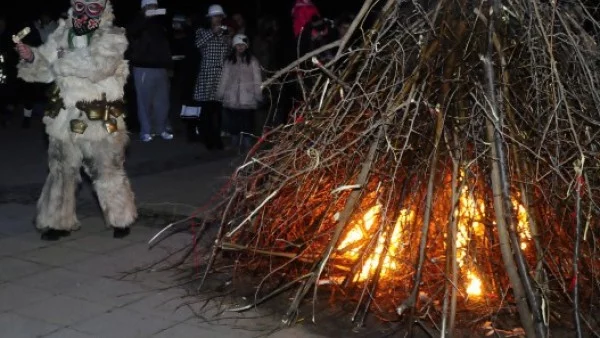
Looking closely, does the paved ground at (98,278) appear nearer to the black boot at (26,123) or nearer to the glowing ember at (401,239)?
the glowing ember at (401,239)

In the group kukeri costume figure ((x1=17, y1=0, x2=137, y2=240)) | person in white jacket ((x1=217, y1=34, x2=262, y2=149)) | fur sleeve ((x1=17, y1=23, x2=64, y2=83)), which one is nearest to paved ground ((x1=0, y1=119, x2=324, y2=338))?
kukeri costume figure ((x1=17, y1=0, x2=137, y2=240))

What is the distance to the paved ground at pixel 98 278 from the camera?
567 centimetres

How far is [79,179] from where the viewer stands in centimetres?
754

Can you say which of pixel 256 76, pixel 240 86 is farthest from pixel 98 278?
pixel 256 76

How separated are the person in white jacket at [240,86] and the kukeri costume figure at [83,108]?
13.8 ft

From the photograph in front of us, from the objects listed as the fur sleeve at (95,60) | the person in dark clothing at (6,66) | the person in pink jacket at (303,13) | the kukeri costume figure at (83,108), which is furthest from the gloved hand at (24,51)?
the person in dark clothing at (6,66)

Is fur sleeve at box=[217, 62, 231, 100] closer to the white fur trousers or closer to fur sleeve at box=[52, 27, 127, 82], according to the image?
the white fur trousers

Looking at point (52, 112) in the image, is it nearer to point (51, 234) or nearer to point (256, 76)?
point (51, 234)

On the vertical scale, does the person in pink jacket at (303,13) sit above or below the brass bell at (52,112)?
above

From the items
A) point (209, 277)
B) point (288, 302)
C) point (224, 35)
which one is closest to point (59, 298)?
point (209, 277)

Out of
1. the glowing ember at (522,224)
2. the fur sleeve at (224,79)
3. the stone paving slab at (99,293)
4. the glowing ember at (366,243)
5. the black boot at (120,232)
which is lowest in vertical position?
the stone paving slab at (99,293)

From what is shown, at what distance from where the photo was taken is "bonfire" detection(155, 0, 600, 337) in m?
5.50

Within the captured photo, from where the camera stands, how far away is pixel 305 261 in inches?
240

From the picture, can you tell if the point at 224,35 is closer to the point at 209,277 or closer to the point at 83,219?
the point at 83,219
